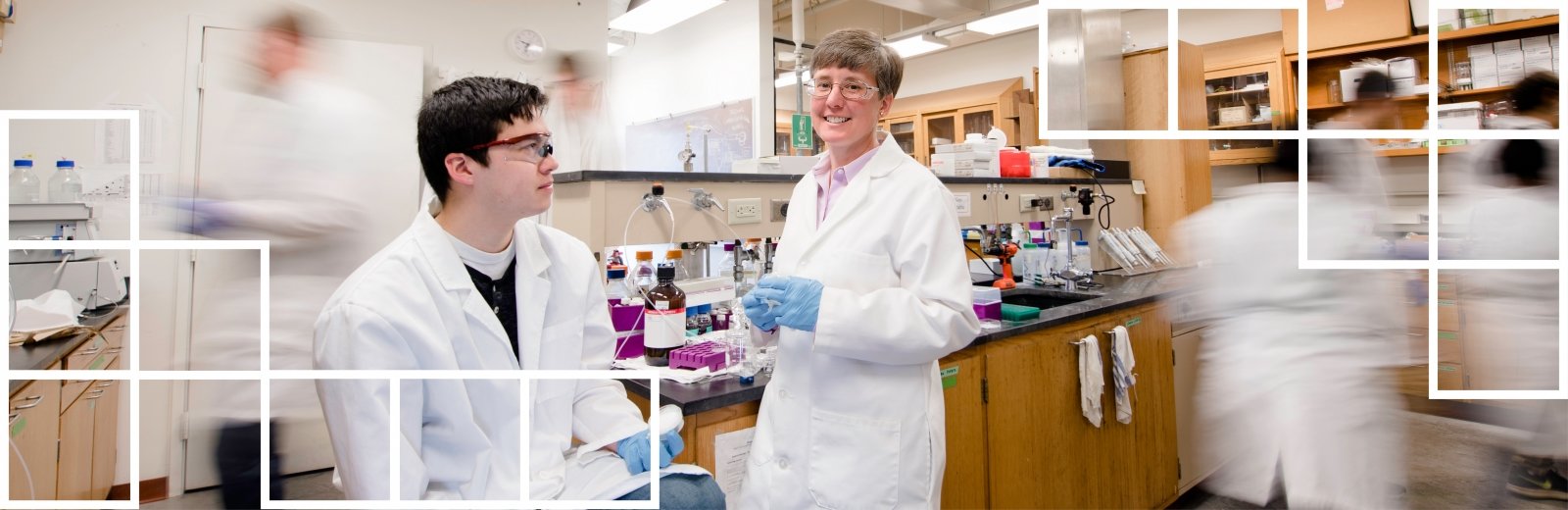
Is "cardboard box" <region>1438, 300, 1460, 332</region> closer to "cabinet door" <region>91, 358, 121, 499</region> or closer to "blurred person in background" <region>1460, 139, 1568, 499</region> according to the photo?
"blurred person in background" <region>1460, 139, 1568, 499</region>

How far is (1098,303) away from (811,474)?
1.53 meters

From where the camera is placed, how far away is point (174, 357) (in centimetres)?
286

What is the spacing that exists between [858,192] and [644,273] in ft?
2.53

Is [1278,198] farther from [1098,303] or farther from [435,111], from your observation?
[435,111]

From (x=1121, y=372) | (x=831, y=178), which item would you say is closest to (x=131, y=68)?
(x=831, y=178)

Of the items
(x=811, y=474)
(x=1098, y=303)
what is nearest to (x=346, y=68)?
(x=811, y=474)

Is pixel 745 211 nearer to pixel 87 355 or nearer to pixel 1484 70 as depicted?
pixel 87 355

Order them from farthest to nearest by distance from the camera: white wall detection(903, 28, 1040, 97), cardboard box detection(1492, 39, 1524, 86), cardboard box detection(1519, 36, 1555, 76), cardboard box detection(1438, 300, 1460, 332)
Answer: white wall detection(903, 28, 1040, 97)
cardboard box detection(1492, 39, 1524, 86)
cardboard box detection(1519, 36, 1555, 76)
cardboard box detection(1438, 300, 1460, 332)

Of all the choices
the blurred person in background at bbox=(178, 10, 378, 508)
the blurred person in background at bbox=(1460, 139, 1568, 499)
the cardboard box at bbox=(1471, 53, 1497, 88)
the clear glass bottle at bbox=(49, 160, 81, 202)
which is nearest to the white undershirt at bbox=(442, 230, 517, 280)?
the blurred person in background at bbox=(178, 10, 378, 508)

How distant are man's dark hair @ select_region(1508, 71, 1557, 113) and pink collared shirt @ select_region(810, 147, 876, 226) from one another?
5.67ft

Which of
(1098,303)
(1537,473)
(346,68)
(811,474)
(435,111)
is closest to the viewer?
(435,111)

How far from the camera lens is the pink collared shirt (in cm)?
154

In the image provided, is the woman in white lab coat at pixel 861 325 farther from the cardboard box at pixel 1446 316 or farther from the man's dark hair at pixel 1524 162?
the cardboard box at pixel 1446 316

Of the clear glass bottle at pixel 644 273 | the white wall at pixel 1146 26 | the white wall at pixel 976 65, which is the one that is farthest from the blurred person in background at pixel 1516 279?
the white wall at pixel 976 65
